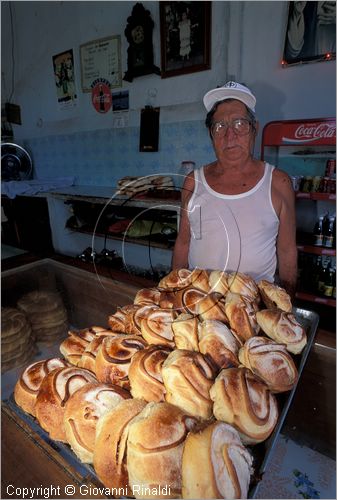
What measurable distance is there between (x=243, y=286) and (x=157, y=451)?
1.63 feet

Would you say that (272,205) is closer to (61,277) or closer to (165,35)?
(61,277)

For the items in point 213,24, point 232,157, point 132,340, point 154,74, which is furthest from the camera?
point 154,74

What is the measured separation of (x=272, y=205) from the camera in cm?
136

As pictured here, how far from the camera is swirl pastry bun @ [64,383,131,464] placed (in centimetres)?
54

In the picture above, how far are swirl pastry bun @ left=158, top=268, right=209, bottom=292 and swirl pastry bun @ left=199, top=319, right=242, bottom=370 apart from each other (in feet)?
0.56

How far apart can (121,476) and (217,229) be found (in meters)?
0.82

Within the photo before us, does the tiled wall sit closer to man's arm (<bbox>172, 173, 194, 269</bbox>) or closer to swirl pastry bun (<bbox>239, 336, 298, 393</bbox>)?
man's arm (<bbox>172, 173, 194, 269</bbox>)

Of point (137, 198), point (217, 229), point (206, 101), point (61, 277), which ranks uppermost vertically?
point (206, 101)

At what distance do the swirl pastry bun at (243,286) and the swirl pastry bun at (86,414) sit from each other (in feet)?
1.38

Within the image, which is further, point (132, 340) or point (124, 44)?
point (124, 44)

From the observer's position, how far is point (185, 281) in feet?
2.80

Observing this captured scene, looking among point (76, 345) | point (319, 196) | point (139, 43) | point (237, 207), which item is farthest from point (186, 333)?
point (139, 43)

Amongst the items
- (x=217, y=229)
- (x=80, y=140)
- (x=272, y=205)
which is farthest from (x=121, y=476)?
(x=80, y=140)

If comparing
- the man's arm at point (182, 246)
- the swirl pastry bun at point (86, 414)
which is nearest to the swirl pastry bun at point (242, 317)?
the swirl pastry bun at point (86, 414)
